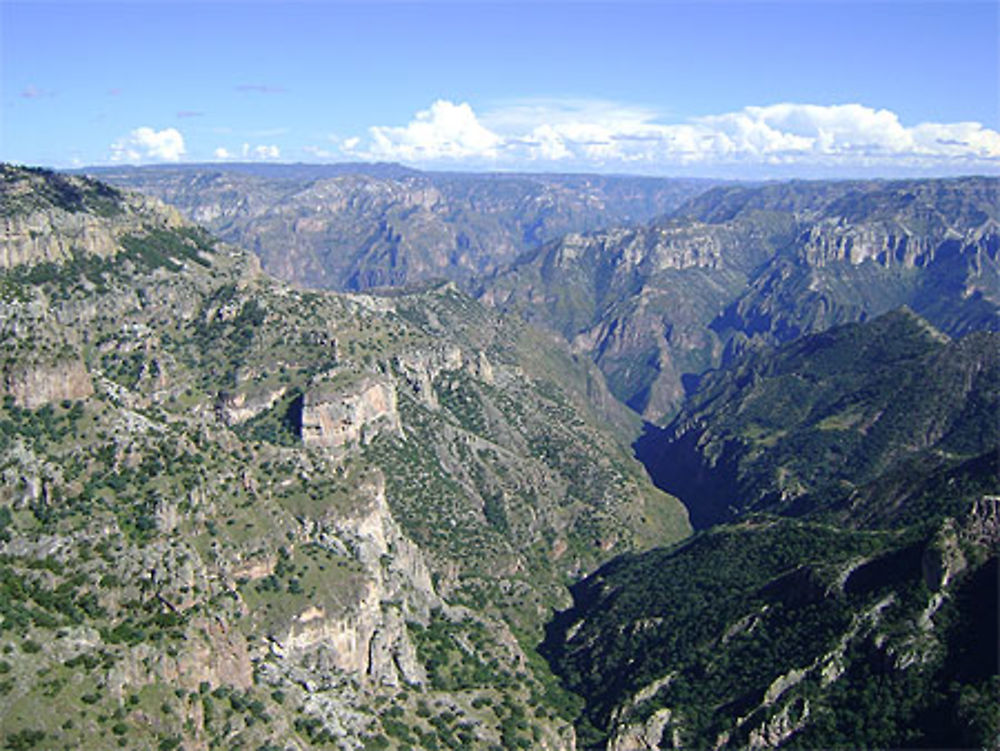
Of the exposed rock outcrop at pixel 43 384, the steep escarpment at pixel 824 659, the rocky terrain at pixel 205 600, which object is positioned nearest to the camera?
the rocky terrain at pixel 205 600

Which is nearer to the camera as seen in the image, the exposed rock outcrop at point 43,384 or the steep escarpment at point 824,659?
the steep escarpment at point 824,659

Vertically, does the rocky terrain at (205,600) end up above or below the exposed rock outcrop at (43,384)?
below

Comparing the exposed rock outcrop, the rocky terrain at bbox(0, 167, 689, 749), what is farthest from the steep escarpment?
the exposed rock outcrop

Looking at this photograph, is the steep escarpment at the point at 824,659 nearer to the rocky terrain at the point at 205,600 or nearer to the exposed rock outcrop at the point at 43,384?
the rocky terrain at the point at 205,600

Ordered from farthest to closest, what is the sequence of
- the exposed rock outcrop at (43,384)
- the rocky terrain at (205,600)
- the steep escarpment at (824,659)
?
the exposed rock outcrop at (43,384)
the steep escarpment at (824,659)
the rocky terrain at (205,600)

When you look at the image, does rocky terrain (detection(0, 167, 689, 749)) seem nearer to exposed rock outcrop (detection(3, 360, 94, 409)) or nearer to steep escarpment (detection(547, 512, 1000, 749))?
exposed rock outcrop (detection(3, 360, 94, 409))

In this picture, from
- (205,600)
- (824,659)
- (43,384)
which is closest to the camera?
(205,600)

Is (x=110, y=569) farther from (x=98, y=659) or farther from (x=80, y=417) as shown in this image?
(x=80, y=417)

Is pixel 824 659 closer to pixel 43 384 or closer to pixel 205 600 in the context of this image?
pixel 205 600

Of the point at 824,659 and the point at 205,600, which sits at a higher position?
the point at 205,600

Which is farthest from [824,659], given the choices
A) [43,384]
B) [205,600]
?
[43,384]

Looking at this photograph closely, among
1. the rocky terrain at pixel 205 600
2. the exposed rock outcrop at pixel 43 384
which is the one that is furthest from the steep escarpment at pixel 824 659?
the exposed rock outcrop at pixel 43 384
